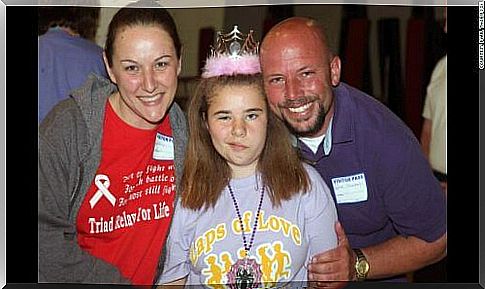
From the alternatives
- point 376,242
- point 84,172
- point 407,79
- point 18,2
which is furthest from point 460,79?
point 18,2

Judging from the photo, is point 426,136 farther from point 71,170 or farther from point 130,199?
point 71,170

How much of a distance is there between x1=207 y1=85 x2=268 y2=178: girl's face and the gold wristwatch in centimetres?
47

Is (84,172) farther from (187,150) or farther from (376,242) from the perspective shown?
(376,242)

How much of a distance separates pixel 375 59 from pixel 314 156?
1.16 feet

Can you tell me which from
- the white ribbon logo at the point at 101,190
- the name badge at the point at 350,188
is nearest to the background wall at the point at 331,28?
the name badge at the point at 350,188

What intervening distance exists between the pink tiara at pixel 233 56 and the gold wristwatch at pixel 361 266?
651 millimetres

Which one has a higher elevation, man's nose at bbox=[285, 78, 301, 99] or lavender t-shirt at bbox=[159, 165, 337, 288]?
man's nose at bbox=[285, 78, 301, 99]

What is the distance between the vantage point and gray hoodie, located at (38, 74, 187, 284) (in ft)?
9.46

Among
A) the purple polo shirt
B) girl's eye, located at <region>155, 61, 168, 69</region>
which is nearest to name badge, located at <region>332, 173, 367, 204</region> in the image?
the purple polo shirt

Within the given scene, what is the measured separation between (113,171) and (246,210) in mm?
427

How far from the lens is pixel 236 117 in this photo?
9.36ft

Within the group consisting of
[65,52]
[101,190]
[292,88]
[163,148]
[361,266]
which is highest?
[65,52]

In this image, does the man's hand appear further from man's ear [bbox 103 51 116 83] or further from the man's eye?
man's ear [bbox 103 51 116 83]

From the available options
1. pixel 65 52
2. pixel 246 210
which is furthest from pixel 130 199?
pixel 65 52
